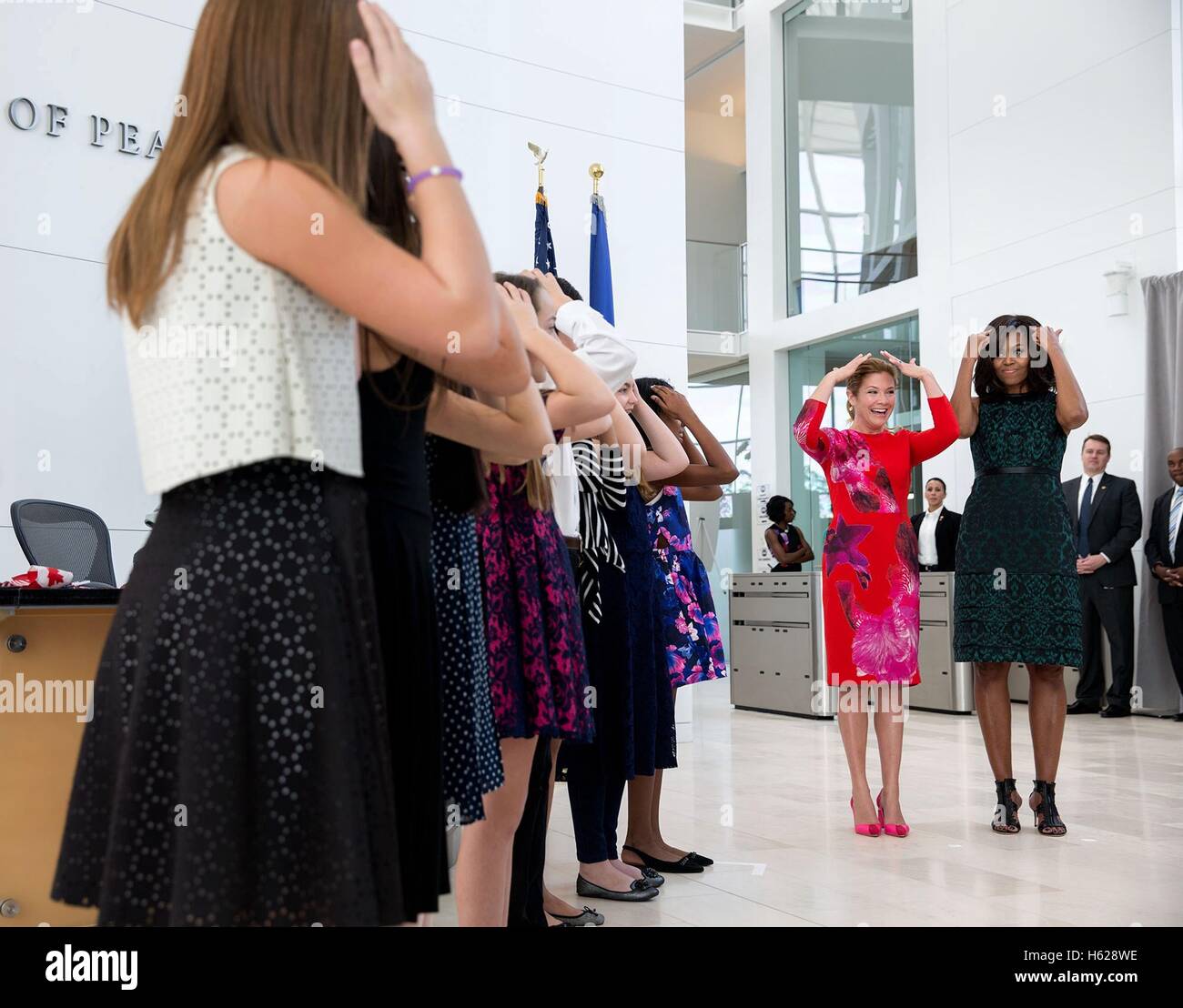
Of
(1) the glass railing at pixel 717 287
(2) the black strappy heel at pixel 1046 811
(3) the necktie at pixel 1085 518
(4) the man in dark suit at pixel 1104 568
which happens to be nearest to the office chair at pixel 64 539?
(2) the black strappy heel at pixel 1046 811

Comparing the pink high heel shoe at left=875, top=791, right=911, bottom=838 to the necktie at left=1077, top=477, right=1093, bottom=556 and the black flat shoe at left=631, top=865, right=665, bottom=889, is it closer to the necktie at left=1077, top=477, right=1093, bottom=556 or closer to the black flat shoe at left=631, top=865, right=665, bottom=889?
the black flat shoe at left=631, top=865, right=665, bottom=889

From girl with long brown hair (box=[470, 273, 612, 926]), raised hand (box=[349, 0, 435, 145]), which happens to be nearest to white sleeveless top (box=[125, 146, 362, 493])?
raised hand (box=[349, 0, 435, 145])

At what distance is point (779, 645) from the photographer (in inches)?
326

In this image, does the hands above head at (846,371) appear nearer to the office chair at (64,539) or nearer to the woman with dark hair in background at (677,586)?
the woman with dark hair in background at (677,586)

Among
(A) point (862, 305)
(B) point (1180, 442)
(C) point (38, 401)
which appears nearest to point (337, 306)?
(C) point (38, 401)

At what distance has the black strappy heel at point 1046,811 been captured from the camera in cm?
378

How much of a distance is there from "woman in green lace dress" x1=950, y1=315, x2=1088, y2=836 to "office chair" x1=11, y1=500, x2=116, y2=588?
3054 mm

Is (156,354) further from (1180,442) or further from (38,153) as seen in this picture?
(1180,442)

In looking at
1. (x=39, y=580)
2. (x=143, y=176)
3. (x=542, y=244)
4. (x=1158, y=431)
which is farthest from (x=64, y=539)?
(x=1158, y=431)

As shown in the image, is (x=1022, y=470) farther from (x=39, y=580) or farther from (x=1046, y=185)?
(x=1046, y=185)

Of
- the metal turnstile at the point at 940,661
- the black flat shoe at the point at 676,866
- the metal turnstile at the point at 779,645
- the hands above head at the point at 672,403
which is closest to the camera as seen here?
the black flat shoe at the point at 676,866

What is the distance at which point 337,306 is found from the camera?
1.01 m
